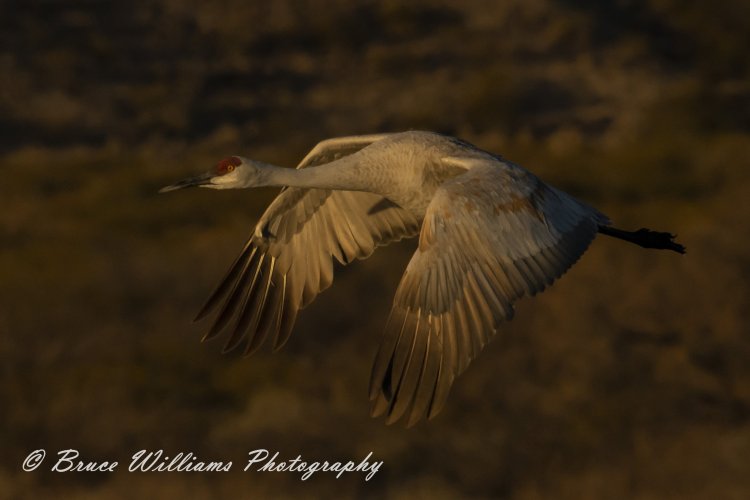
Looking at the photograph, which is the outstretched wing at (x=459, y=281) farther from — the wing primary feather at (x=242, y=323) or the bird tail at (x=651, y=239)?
the wing primary feather at (x=242, y=323)

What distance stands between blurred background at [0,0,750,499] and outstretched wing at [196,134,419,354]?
7.04 feet

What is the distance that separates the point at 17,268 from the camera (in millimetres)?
15711

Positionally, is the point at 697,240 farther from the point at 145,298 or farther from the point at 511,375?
the point at 145,298

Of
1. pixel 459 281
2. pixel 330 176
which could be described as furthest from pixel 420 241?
pixel 330 176

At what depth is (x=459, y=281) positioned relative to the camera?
8148mm

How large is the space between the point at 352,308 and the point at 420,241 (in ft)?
21.7

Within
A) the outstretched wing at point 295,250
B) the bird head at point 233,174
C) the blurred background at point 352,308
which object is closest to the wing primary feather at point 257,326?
the outstretched wing at point 295,250

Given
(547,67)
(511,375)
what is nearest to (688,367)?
(511,375)

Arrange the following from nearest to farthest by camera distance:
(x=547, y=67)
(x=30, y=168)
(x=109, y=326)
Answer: (x=109, y=326), (x=30, y=168), (x=547, y=67)

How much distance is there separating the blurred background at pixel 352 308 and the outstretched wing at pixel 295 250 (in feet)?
7.04

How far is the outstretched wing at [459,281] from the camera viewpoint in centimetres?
791

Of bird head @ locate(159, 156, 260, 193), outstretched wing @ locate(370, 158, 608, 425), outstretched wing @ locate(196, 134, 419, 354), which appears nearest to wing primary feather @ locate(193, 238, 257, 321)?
outstretched wing @ locate(196, 134, 419, 354)

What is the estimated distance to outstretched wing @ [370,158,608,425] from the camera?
7910 mm

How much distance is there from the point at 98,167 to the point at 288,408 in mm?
7345
